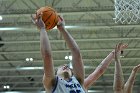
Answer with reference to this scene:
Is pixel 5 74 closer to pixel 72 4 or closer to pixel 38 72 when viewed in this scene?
pixel 38 72

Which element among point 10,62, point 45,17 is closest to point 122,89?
point 45,17

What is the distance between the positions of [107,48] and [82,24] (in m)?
3.00

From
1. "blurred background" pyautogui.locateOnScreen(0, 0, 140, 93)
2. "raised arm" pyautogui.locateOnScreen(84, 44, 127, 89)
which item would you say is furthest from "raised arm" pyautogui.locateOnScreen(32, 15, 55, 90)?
"blurred background" pyautogui.locateOnScreen(0, 0, 140, 93)

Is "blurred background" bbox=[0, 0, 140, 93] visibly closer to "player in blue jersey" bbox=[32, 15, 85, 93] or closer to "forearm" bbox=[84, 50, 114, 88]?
"forearm" bbox=[84, 50, 114, 88]

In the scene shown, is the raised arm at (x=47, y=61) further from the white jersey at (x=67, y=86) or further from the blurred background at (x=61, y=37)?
the blurred background at (x=61, y=37)

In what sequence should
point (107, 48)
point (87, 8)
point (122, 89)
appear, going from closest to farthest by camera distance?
point (122, 89), point (87, 8), point (107, 48)

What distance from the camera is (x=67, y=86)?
9.00 ft

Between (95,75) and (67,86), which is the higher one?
(67,86)

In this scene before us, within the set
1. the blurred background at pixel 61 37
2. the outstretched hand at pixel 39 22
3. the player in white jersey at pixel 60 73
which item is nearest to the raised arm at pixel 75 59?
the player in white jersey at pixel 60 73

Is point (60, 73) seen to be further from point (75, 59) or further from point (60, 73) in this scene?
point (75, 59)

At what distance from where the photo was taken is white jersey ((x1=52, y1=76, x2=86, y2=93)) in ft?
8.88

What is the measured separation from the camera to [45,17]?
3.45 meters

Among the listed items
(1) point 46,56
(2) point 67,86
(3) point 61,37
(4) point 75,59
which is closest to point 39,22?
(1) point 46,56

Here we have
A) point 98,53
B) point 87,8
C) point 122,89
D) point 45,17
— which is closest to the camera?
point 122,89
